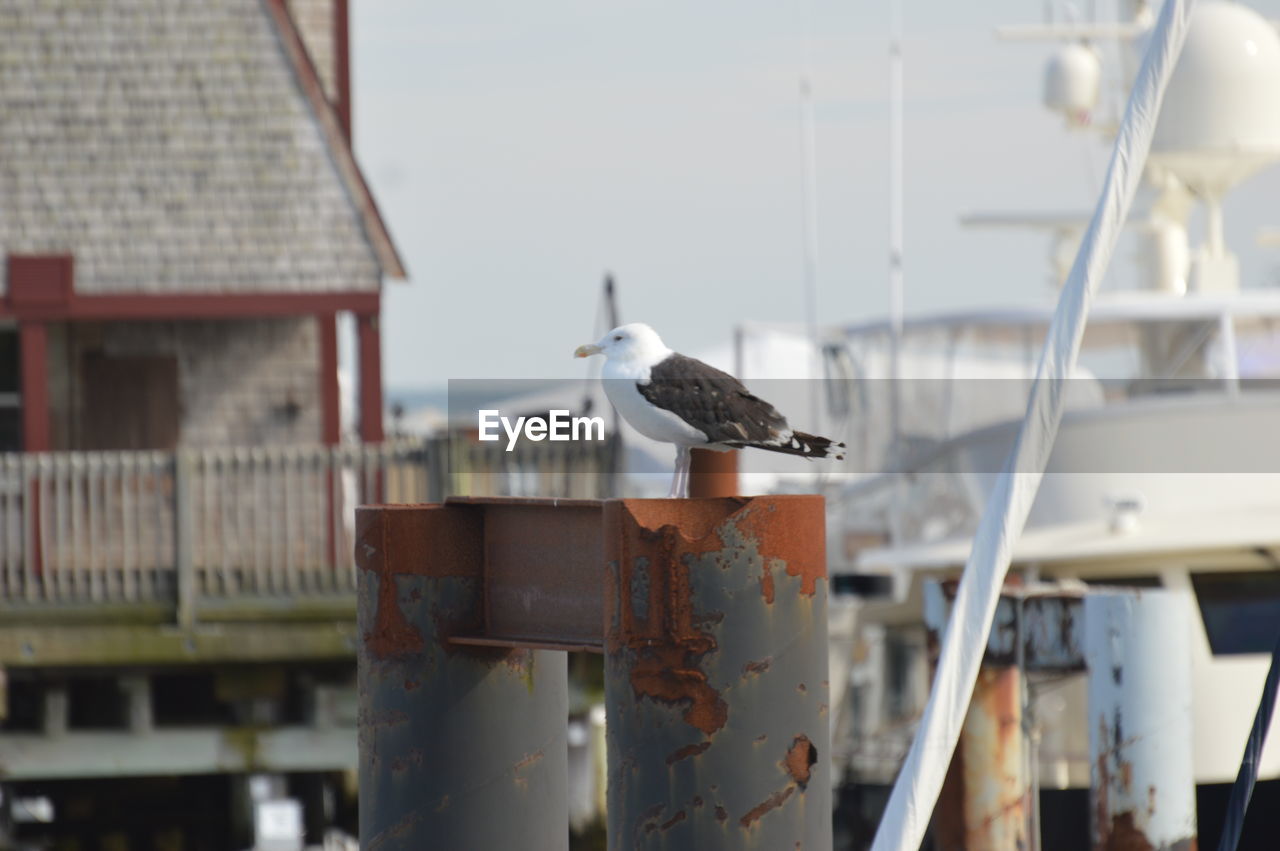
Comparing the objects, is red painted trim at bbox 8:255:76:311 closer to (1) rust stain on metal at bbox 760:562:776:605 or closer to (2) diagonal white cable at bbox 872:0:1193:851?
(2) diagonal white cable at bbox 872:0:1193:851

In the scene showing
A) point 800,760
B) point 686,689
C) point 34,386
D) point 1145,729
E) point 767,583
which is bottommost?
point 1145,729

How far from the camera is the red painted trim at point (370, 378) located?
1513 centimetres

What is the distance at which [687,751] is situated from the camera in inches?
166

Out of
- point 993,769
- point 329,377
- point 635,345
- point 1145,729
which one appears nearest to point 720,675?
point 635,345

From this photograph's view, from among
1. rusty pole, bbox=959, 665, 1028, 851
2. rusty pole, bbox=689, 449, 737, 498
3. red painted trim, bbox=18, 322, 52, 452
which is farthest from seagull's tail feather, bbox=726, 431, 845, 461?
red painted trim, bbox=18, 322, 52, 452

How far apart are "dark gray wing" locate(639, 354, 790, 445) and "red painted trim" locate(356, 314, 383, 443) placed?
34.6ft

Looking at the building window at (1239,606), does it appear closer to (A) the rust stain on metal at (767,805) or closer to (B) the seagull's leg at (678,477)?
(B) the seagull's leg at (678,477)

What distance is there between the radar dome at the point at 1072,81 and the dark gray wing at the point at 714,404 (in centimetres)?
1565

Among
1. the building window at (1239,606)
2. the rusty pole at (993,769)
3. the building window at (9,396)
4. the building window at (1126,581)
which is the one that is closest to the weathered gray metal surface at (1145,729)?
the rusty pole at (993,769)

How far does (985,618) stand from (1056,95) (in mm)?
14671

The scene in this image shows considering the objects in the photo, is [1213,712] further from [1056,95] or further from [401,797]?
[401,797]

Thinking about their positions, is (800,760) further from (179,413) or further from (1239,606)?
(179,413)

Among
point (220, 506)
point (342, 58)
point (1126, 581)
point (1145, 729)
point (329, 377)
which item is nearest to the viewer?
point (1145, 729)

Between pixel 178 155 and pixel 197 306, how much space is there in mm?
1064
